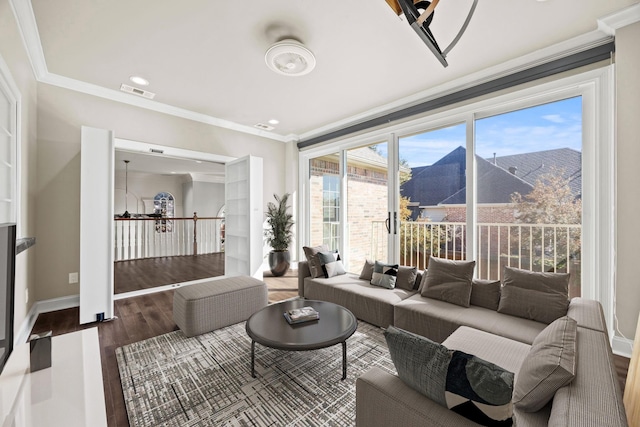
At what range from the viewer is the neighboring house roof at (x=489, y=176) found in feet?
9.36

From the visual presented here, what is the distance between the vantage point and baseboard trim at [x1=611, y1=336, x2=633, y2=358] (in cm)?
231

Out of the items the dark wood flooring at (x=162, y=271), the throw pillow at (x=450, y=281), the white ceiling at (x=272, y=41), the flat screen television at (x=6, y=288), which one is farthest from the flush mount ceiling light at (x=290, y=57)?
the dark wood flooring at (x=162, y=271)

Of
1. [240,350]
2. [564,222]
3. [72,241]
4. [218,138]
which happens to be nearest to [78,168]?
[72,241]

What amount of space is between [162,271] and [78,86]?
3472mm

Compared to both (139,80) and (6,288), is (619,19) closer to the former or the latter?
(6,288)

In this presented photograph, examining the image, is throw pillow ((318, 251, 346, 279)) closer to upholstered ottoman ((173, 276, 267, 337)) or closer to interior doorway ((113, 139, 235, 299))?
upholstered ottoman ((173, 276, 267, 337))

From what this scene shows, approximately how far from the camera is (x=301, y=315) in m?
2.25

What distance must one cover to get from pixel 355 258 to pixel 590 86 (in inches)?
146

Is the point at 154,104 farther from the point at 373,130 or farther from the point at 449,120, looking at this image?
the point at 449,120

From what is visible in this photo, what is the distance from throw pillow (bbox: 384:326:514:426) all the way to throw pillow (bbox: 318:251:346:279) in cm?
244

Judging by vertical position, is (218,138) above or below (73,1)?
below

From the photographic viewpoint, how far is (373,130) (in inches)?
175

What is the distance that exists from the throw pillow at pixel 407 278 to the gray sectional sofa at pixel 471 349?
76 millimetres

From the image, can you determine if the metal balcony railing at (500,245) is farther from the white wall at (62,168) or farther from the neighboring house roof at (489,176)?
the white wall at (62,168)
